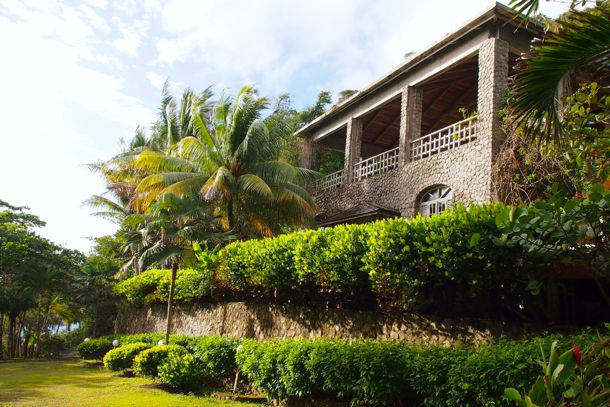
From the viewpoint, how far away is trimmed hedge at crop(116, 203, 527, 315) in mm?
7184

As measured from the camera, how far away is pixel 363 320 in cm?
959

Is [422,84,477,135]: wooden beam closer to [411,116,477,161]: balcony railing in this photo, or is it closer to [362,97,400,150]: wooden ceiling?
[362,97,400,150]: wooden ceiling

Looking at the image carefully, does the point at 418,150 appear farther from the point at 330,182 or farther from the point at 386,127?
the point at 386,127

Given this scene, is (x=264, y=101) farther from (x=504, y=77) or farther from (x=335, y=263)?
(x=335, y=263)

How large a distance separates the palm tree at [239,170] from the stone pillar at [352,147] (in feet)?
6.12

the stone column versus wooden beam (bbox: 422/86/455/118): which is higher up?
wooden beam (bbox: 422/86/455/118)

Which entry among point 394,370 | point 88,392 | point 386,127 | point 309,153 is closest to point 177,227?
point 88,392

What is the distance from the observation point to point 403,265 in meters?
8.11

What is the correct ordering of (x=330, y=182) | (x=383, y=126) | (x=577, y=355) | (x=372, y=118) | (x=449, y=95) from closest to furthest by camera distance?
1. (x=577, y=355)
2. (x=449, y=95)
3. (x=330, y=182)
4. (x=372, y=118)
5. (x=383, y=126)

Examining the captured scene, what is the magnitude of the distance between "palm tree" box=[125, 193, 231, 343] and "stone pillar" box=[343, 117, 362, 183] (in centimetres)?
528

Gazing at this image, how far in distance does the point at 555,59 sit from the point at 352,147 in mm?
15875

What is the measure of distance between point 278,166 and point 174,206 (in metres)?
3.70

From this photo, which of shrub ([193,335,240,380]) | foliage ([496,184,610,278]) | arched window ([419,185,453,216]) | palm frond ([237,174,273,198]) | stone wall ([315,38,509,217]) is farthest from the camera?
palm frond ([237,174,273,198])

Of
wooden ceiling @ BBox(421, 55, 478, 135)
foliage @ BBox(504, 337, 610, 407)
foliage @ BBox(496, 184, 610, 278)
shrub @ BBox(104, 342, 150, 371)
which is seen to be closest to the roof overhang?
wooden ceiling @ BBox(421, 55, 478, 135)
